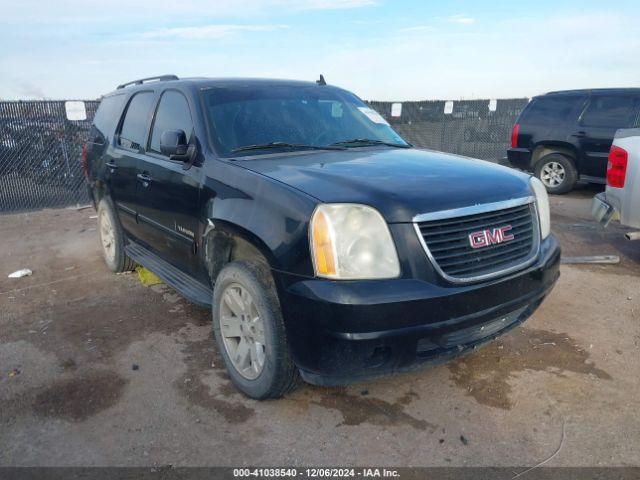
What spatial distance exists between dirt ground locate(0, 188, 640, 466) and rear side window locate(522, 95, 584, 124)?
5.86m

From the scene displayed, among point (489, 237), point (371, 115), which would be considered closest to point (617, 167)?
point (371, 115)

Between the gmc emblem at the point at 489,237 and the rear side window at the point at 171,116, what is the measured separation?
2.09 meters

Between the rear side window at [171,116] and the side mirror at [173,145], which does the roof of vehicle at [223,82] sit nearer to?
the rear side window at [171,116]

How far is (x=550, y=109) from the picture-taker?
9703mm

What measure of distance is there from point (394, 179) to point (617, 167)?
3.58 m

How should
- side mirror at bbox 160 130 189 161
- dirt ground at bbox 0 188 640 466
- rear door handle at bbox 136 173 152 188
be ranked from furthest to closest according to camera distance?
rear door handle at bbox 136 173 152 188 < side mirror at bbox 160 130 189 161 < dirt ground at bbox 0 188 640 466

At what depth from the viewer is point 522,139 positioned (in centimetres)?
1005

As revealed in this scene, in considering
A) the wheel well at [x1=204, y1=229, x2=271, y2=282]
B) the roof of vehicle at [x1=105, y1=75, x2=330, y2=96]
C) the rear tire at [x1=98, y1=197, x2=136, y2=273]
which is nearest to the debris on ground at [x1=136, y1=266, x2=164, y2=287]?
Result: the rear tire at [x1=98, y1=197, x2=136, y2=273]

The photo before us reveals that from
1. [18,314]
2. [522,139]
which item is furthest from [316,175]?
[522,139]

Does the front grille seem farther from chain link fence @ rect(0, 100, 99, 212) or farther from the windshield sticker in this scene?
chain link fence @ rect(0, 100, 99, 212)

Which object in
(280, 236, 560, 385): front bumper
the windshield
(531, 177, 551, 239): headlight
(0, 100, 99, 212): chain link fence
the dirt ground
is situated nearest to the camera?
(280, 236, 560, 385): front bumper

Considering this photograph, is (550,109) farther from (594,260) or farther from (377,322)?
(377,322)

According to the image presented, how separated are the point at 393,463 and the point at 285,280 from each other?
1.04m

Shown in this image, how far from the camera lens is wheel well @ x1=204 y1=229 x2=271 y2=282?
9.38 feet
